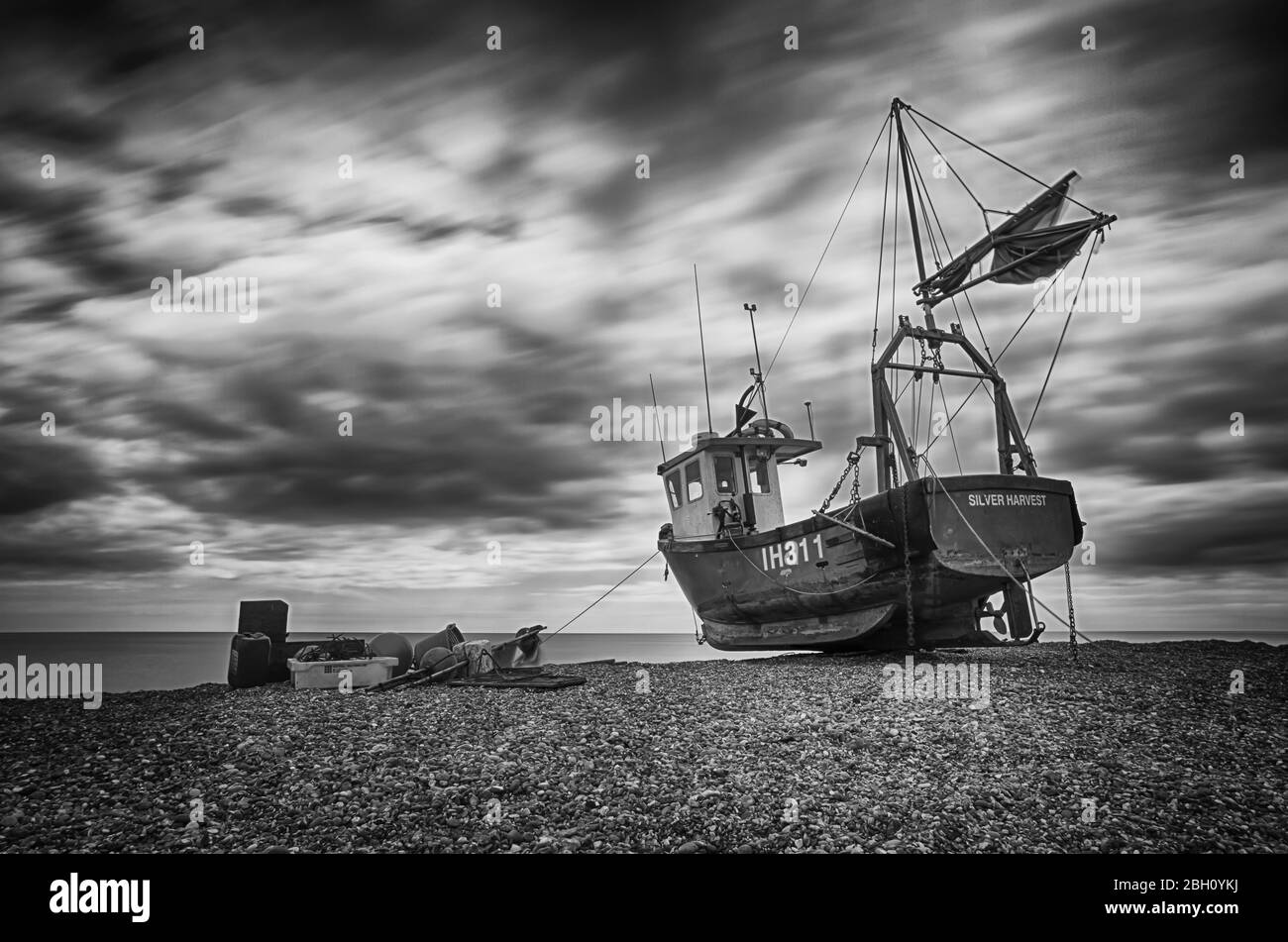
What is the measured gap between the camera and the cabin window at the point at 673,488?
2169cm

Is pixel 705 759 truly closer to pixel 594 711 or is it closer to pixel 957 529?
pixel 594 711

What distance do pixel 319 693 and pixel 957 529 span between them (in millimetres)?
11928

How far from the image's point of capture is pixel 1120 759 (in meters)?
6.66

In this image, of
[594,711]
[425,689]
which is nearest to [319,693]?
[425,689]

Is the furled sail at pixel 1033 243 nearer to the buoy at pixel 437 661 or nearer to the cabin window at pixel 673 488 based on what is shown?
the cabin window at pixel 673 488

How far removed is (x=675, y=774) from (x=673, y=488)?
15.7 meters

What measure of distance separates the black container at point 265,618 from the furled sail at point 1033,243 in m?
17.9

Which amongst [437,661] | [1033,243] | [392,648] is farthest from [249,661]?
[1033,243]

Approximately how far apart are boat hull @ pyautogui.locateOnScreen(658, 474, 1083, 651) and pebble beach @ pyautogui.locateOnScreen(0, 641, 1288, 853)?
377cm

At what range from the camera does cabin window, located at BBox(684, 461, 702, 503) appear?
67.6ft

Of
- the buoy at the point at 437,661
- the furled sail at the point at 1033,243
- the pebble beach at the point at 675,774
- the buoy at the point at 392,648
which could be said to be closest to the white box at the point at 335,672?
the buoy at the point at 437,661

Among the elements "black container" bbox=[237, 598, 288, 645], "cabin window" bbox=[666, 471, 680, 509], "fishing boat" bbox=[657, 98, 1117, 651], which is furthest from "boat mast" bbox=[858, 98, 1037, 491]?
"black container" bbox=[237, 598, 288, 645]

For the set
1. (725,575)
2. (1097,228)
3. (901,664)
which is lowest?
(901,664)
